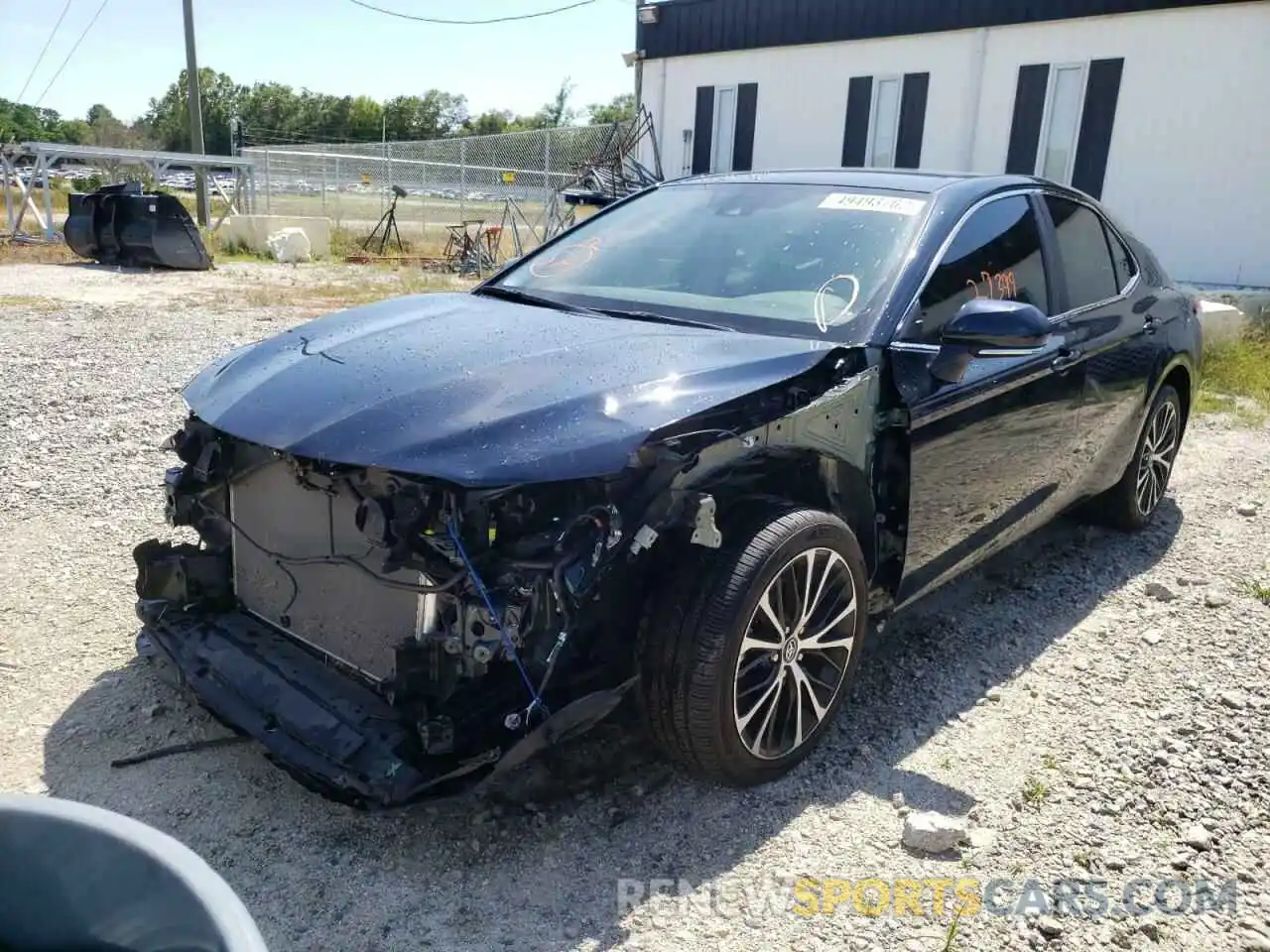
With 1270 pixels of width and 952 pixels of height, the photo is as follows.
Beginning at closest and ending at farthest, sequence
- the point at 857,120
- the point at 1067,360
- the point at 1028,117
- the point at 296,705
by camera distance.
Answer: the point at 296,705, the point at 1067,360, the point at 1028,117, the point at 857,120

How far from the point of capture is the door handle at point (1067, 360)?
3844mm

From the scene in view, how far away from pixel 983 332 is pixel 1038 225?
1.21 meters

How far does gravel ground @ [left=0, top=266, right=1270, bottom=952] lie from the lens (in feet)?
8.03

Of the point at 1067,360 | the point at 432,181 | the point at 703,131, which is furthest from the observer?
the point at 432,181

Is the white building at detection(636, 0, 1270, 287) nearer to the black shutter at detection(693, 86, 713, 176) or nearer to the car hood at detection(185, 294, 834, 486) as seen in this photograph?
the black shutter at detection(693, 86, 713, 176)

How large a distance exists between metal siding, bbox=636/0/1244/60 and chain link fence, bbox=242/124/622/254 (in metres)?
2.76

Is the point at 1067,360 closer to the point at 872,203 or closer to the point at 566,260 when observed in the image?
the point at 872,203

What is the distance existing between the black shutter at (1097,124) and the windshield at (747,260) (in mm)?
10506

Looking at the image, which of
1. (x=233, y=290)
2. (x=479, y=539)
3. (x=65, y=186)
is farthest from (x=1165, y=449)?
(x=65, y=186)

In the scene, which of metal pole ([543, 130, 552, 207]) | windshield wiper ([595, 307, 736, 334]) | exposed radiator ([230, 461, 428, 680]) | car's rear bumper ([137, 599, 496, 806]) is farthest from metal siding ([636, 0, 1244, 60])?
car's rear bumper ([137, 599, 496, 806])

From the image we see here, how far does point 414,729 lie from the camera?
2.49m

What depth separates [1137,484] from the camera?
4922 mm

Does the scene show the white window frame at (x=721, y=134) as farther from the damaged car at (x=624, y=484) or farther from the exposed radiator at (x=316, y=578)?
the exposed radiator at (x=316, y=578)

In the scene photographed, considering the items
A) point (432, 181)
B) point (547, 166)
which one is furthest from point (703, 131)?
point (432, 181)
